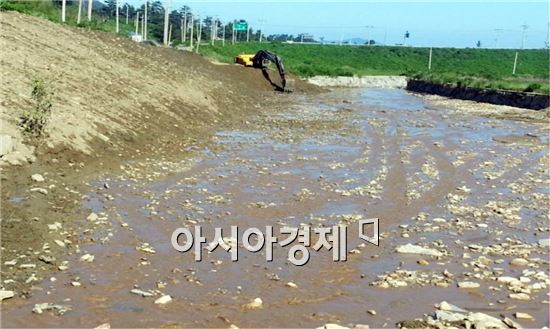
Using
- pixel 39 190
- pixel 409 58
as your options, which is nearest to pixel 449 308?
pixel 39 190

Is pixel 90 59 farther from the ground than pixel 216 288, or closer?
farther from the ground

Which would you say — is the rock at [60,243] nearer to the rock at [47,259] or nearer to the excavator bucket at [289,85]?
the rock at [47,259]

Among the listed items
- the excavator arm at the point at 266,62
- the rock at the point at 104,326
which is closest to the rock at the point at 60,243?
the rock at the point at 104,326

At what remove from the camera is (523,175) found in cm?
1502

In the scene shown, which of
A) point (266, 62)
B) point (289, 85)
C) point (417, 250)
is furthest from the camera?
point (266, 62)

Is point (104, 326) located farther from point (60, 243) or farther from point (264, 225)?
point (264, 225)

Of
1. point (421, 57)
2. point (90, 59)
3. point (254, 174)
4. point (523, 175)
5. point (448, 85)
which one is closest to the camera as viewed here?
point (254, 174)

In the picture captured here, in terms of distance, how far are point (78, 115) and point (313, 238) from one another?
7.99m

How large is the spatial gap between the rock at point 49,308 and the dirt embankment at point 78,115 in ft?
2.03

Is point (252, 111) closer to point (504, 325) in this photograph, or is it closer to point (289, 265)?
point (289, 265)

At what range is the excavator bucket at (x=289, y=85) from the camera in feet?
137

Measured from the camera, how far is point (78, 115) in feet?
47.3

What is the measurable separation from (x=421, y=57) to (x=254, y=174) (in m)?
95.9

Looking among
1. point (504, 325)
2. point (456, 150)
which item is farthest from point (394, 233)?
point (456, 150)
